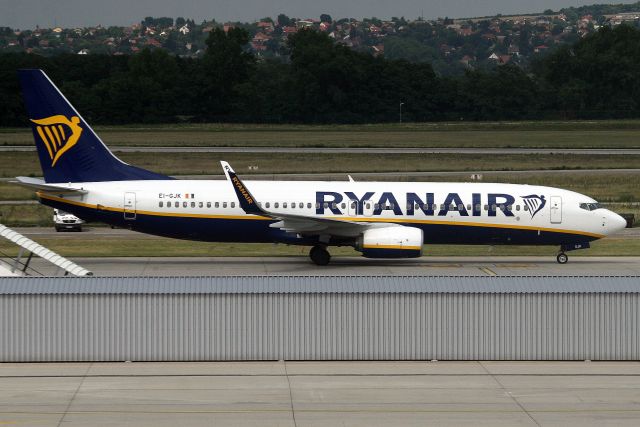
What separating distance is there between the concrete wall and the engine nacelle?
13005mm

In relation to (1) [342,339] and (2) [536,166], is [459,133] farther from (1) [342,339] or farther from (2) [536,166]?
(1) [342,339]

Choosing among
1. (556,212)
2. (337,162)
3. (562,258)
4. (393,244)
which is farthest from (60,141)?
(337,162)

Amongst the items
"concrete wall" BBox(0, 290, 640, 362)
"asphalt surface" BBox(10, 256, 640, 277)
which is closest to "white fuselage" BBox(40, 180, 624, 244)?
"asphalt surface" BBox(10, 256, 640, 277)

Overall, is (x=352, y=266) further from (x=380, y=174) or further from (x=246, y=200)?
(x=380, y=174)

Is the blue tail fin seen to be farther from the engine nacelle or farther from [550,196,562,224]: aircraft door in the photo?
[550,196,562,224]: aircraft door

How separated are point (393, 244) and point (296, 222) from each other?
12.8 ft

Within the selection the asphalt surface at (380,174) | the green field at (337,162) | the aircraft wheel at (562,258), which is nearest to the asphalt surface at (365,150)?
the green field at (337,162)

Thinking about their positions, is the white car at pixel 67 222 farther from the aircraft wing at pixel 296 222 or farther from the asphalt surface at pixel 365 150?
the asphalt surface at pixel 365 150

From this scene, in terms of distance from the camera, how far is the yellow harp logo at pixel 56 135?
4328 centimetres
